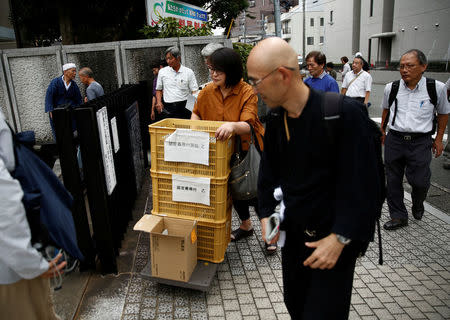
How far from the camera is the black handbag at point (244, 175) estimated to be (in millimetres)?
3434

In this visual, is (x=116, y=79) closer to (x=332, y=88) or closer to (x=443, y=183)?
(x=332, y=88)

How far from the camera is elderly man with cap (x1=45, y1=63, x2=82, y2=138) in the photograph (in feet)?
22.7

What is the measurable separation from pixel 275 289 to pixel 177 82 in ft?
15.2

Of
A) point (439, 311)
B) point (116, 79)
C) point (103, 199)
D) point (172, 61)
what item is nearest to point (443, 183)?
point (439, 311)

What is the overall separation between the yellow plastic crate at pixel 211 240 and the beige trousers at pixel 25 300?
160cm

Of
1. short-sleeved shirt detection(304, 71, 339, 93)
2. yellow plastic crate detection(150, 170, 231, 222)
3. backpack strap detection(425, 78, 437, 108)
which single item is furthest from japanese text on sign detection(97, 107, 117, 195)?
backpack strap detection(425, 78, 437, 108)

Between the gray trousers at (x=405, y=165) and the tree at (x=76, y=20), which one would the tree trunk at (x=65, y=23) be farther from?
the gray trousers at (x=405, y=165)

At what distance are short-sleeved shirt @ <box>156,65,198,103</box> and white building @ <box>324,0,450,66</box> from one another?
84.7ft

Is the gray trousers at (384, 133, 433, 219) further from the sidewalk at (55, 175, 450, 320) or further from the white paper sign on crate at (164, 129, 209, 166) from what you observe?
the white paper sign on crate at (164, 129, 209, 166)

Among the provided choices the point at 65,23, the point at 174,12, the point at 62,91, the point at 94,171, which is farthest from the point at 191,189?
the point at 65,23

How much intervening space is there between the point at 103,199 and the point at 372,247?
121 inches

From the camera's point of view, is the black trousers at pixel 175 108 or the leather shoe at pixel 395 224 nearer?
the leather shoe at pixel 395 224

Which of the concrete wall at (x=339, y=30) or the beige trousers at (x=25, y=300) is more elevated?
the concrete wall at (x=339, y=30)

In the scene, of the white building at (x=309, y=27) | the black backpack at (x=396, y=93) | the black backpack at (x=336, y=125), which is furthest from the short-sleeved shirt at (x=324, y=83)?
the white building at (x=309, y=27)
